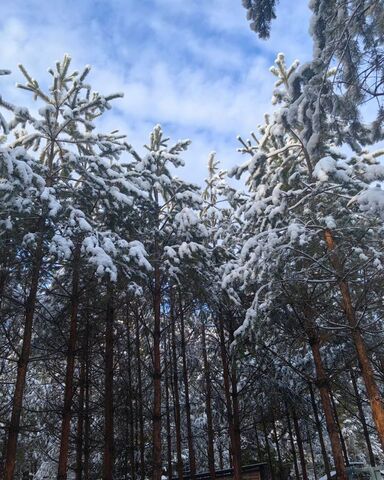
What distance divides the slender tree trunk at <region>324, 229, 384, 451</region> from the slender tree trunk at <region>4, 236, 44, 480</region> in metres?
6.79

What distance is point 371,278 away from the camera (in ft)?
27.0

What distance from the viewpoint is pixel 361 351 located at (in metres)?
8.26

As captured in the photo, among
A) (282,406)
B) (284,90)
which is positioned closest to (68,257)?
(284,90)

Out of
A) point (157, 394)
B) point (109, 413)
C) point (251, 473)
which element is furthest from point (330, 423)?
point (251, 473)

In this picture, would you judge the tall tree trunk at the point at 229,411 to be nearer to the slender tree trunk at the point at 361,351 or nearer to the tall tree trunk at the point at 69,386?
the tall tree trunk at the point at 69,386

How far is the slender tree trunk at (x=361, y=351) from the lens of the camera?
7.70m

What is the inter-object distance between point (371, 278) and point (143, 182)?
22.0ft

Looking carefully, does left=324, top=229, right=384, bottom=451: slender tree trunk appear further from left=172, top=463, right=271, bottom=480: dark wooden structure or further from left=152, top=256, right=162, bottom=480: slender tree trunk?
left=172, top=463, right=271, bottom=480: dark wooden structure

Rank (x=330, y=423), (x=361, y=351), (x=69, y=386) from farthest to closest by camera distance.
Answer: (x=330, y=423), (x=69, y=386), (x=361, y=351)

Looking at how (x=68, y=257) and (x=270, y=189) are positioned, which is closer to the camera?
(x=68, y=257)

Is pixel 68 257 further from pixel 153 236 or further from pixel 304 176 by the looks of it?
pixel 304 176

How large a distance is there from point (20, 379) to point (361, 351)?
24.1 feet

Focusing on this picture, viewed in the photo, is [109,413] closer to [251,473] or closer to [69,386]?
[69,386]

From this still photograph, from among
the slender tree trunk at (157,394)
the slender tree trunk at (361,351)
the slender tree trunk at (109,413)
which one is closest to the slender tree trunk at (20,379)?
the slender tree trunk at (109,413)
